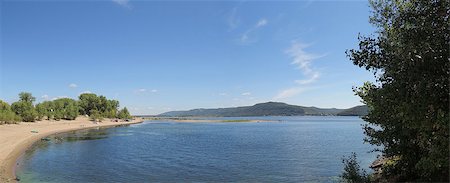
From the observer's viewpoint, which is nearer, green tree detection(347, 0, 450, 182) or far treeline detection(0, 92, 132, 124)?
green tree detection(347, 0, 450, 182)

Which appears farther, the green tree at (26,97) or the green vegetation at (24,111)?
the green tree at (26,97)

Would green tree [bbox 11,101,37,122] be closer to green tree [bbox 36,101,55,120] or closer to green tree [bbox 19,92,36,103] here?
green tree [bbox 36,101,55,120]

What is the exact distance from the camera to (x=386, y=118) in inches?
634

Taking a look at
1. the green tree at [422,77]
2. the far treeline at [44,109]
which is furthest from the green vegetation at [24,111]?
the green tree at [422,77]

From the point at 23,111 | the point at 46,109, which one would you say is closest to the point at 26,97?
the point at 46,109

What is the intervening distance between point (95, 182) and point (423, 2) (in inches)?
1091

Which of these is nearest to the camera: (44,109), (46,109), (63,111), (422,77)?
(422,77)

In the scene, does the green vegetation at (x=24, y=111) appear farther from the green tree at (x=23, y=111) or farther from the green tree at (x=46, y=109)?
the green tree at (x=46, y=109)

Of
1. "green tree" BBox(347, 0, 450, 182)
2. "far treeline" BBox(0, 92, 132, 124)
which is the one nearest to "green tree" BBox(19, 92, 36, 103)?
"far treeline" BBox(0, 92, 132, 124)

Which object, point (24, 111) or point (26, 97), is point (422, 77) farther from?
point (26, 97)

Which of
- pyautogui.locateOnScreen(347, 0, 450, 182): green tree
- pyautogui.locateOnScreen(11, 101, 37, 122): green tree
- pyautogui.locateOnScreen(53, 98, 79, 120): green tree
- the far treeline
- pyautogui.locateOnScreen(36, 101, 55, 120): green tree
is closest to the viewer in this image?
pyautogui.locateOnScreen(347, 0, 450, 182): green tree

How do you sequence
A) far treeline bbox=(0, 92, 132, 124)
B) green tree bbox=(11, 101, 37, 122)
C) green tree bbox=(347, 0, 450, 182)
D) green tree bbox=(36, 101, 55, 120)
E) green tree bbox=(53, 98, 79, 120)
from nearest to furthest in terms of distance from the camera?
green tree bbox=(347, 0, 450, 182) < far treeline bbox=(0, 92, 132, 124) < green tree bbox=(11, 101, 37, 122) < green tree bbox=(36, 101, 55, 120) < green tree bbox=(53, 98, 79, 120)

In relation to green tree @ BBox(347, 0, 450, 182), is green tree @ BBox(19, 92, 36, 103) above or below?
above

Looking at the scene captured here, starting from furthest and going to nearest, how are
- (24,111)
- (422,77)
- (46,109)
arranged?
(46,109)
(24,111)
(422,77)
